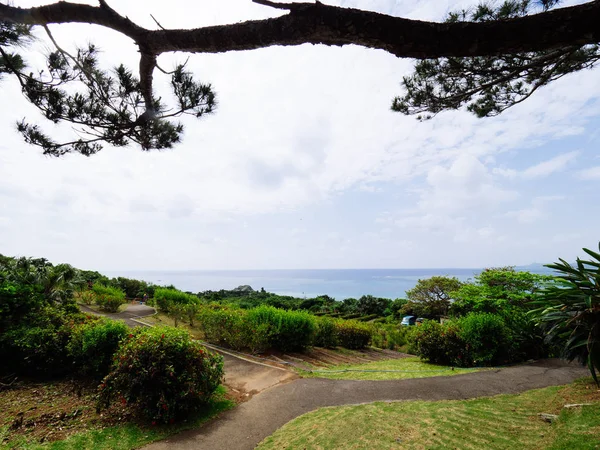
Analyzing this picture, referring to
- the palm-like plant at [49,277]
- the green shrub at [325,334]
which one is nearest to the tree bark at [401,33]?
the green shrub at [325,334]

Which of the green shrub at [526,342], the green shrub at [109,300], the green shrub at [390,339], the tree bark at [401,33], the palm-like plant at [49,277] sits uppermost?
the tree bark at [401,33]

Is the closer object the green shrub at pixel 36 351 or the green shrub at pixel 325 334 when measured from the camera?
the green shrub at pixel 36 351

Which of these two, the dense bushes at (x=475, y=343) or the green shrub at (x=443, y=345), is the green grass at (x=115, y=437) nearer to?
the green shrub at (x=443, y=345)

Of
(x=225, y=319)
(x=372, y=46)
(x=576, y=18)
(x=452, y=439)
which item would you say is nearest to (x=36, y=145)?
(x=372, y=46)

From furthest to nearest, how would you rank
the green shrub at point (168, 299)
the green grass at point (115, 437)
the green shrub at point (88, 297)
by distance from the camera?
the green shrub at point (88, 297)
the green shrub at point (168, 299)
the green grass at point (115, 437)

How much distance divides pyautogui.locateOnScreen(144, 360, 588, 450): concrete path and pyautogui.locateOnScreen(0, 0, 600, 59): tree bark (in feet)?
16.4

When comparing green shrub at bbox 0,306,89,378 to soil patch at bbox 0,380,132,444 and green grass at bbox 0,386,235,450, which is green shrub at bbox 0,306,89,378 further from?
green grass at bbox 0,386,235,450

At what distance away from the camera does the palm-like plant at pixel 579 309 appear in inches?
176

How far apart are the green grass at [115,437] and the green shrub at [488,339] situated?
7.17 m

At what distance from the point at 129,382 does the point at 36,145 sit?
4256mm

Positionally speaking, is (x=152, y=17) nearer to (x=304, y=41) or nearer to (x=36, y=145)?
(x=304, y=41)

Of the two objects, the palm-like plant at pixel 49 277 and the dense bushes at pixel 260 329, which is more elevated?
the palm-like plant at pixel 49 277

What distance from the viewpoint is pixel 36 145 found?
4914 millimetres

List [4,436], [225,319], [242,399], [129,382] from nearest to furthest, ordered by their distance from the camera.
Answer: [4,436] → [129,382] → [242,399] → [225,319]
